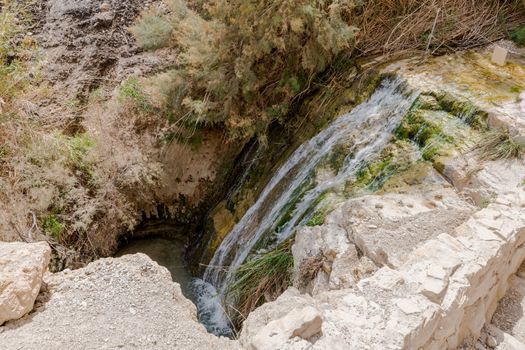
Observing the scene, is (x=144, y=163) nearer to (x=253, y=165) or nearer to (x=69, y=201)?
(x=69, y=201)

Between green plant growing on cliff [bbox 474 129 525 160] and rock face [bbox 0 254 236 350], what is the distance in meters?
2.47

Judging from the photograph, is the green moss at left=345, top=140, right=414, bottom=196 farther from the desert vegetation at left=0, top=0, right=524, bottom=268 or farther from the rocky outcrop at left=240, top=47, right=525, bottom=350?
the desert vegetation at left=0, top=0, right=524, bottom=268

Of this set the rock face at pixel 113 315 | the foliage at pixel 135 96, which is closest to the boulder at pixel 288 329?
the rock face at pixel 113 315

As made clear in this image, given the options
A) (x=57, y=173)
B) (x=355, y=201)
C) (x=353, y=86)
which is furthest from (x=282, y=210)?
(x=57, y=173)

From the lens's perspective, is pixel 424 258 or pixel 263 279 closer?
pixel 424 258

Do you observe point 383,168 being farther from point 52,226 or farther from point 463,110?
point 52,226

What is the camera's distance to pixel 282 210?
4.27 m

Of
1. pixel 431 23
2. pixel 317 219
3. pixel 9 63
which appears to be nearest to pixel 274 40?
pixel 317 219

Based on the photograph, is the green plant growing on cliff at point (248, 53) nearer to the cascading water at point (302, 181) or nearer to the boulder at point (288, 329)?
the cascading water at point (302, 181)

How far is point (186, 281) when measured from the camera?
520 cm

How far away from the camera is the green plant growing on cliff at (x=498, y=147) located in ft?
11.0

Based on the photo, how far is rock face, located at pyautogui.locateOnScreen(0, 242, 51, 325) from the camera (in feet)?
7.70

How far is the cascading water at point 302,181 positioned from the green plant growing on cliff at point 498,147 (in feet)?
2.48

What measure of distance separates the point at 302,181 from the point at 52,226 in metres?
2.63
